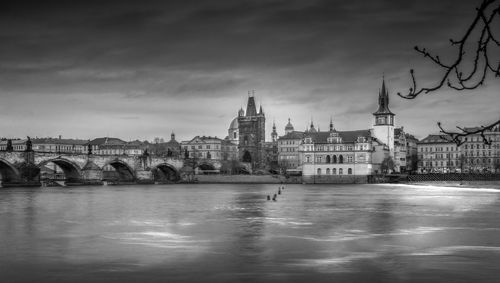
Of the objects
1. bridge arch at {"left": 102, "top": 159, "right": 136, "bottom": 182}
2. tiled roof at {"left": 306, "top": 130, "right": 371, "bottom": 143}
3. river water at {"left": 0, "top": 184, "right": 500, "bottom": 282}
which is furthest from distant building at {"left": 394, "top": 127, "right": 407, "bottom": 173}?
river water at {"left": 0, "top": 184, "right": 500, "bottom": 282}

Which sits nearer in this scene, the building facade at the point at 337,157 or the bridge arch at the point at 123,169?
the bridge arch at the point at 123,169

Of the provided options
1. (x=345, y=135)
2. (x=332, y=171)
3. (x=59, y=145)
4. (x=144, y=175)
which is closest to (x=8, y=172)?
(x=144, y=175)

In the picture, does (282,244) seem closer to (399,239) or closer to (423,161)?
(399,239)

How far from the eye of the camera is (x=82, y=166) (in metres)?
87.3

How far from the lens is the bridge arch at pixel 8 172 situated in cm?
7631

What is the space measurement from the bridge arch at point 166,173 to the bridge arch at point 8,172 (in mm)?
30098

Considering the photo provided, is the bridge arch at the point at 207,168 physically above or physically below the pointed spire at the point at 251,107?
below

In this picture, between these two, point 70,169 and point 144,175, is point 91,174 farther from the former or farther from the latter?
point 144,175

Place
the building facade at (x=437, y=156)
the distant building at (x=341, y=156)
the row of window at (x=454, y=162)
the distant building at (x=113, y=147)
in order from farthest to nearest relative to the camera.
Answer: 1. the distant building at (x=113, y=147)
2. the building facade at (x=437, y=156)
3. the row of window at (x=454, y=162)
4. the distant building at (x=341, y=156)

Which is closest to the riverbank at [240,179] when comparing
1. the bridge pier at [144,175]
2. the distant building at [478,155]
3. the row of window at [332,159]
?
the row of window at [332,159]

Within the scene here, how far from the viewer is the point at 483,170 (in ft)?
416

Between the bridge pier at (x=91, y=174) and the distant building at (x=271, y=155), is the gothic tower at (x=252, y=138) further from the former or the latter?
the bridge pier at (x=91, y=174)

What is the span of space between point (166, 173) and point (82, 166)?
102 feet

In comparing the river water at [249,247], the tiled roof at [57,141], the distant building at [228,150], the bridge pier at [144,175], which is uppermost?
the tiled roof at [57,141]
